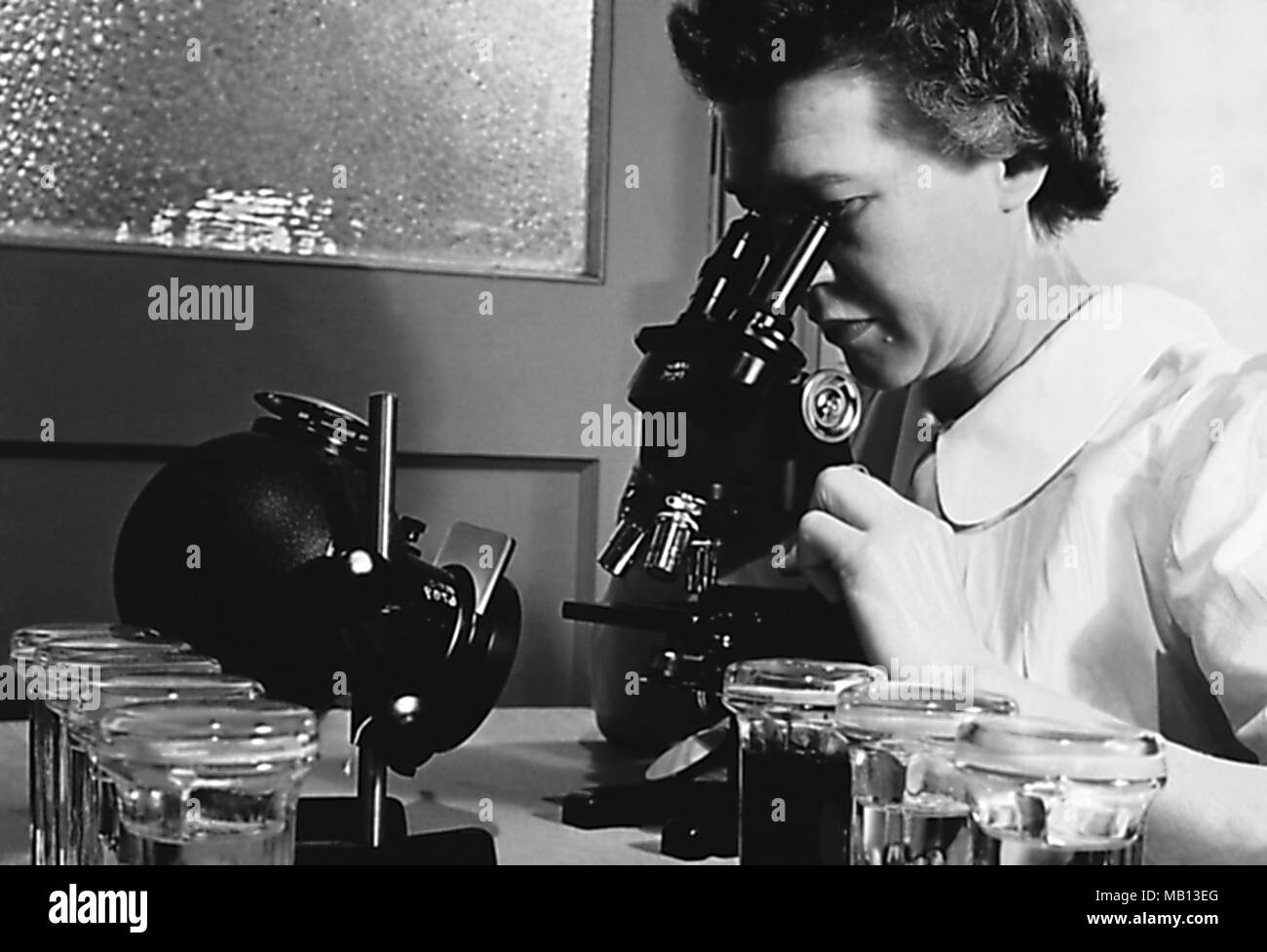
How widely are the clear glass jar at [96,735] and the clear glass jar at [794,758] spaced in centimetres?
20

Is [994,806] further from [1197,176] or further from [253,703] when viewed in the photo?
[1197,176]

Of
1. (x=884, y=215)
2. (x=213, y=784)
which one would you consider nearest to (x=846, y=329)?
(x=884, y=215)

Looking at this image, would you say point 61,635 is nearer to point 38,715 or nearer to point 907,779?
point 38,715

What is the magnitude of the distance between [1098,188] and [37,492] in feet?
3.37

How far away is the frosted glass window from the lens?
153 cm

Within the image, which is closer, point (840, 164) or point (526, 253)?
point (840, 164)

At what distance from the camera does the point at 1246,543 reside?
867 millimetres

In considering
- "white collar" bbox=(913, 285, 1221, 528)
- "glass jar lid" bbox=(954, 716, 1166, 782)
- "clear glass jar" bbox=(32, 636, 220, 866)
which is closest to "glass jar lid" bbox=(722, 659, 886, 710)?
"glass jar lid" bbox=(954, 716, 1166, 782)

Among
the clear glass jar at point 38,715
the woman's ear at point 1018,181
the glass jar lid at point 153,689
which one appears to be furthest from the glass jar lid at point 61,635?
the woman's ear at point 1018,181

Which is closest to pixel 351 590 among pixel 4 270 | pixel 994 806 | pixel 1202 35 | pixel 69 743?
pixel 69 743

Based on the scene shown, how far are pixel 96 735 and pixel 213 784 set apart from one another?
0.24ft

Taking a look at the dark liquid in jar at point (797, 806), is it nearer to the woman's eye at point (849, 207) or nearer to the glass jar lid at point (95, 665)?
the glass jar lid at point (95, 665)

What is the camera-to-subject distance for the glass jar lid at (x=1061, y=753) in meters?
0.47

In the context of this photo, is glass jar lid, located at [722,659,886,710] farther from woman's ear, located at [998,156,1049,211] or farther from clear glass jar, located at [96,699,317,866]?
woman's ear, located at [998,156,1049,211]
